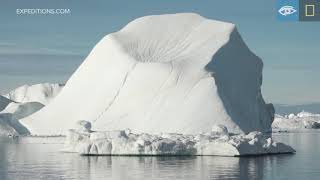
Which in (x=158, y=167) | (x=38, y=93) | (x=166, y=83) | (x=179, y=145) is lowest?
(x=158, y=167)

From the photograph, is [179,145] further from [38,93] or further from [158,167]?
[38,93]

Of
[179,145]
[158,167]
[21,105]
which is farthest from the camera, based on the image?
[21,105]

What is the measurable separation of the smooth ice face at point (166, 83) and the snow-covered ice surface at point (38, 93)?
143 ft

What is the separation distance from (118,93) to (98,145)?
105 ft

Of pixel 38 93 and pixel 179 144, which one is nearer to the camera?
pixel 179 144

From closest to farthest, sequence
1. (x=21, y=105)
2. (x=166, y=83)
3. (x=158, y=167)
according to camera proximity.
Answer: (x=158, y=167)
(x=166, y=83)
(x=21, y=105)

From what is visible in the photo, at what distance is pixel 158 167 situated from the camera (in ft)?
135

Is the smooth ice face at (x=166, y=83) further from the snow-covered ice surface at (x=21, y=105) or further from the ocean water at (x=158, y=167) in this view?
the ocean water at (x=158, y=167)

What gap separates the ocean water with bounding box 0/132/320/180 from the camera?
121 ft

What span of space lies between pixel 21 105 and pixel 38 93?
90.2 feet

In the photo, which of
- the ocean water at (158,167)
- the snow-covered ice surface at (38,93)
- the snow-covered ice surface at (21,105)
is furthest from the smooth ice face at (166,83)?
the snow-covered ice surface at (38,93)

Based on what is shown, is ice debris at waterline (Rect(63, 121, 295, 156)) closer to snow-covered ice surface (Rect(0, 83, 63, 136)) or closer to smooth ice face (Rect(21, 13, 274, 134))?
smooth ice face (Rect(21, 13, 274, 134))

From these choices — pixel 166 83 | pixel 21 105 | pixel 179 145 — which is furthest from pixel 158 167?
pixel 21 105

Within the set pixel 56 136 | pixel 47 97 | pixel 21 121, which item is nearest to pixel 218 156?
pixel 56 136
